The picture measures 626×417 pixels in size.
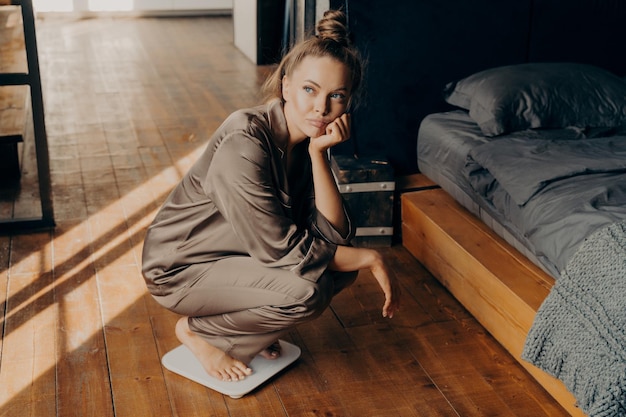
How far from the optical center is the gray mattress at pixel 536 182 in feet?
7.17

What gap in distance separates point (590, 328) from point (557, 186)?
604 millimetres

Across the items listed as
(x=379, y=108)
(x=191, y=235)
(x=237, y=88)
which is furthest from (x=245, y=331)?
(x=237, y=88)

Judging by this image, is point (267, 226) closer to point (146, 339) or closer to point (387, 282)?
point (387, 282)

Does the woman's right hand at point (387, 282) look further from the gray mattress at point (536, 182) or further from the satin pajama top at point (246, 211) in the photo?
the gray mattress at point (536, 182)

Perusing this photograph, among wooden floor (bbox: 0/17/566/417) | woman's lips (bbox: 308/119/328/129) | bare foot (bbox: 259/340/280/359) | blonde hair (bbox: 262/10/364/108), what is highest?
blonde hair (bbox: 262/10/364/108)

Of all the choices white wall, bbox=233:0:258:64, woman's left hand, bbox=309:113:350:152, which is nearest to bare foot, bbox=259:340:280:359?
woman's left hand, bbox=309:113:350:152

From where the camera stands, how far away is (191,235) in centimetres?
207

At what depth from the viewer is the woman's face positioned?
191cm

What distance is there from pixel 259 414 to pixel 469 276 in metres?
0.88

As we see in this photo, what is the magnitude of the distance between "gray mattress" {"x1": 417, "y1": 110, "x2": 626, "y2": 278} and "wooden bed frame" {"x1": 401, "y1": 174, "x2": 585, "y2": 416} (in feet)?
0.16

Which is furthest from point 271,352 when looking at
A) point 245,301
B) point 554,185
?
point 554,185

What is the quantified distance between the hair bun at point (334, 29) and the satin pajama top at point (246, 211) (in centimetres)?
Result: 23

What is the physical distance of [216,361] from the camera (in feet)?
7.00

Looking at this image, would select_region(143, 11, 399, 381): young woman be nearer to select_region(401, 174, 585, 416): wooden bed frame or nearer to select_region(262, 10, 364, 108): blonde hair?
select_region(262, 10, 364, 108): blonde hair
